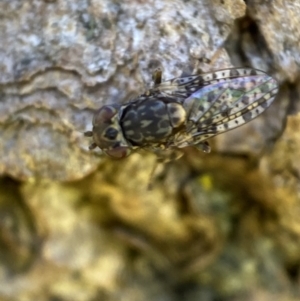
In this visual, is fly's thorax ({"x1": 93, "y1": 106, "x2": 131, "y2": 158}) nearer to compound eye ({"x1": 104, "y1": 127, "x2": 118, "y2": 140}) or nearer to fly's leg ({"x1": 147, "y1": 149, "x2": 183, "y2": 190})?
compound eye ({"x1": 104, "y1": 127, "x2": 118, "y2": 140})

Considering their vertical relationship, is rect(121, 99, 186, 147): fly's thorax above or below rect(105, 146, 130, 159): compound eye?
above

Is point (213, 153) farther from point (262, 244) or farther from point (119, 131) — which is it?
point (262, 244)

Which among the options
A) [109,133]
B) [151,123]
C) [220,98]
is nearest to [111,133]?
[109,133]

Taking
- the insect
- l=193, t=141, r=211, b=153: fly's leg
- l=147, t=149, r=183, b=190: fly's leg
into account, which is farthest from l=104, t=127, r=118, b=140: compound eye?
l=193, t=141, r=211, b=153: fly's leg

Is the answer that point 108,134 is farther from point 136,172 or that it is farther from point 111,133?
point 136,172

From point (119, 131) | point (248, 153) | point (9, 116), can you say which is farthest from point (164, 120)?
point (9, 116)

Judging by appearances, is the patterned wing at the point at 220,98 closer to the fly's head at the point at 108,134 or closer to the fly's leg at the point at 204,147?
the fly's leg at the point at 204,147

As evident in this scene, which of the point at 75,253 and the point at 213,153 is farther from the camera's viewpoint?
the point at 75,253
